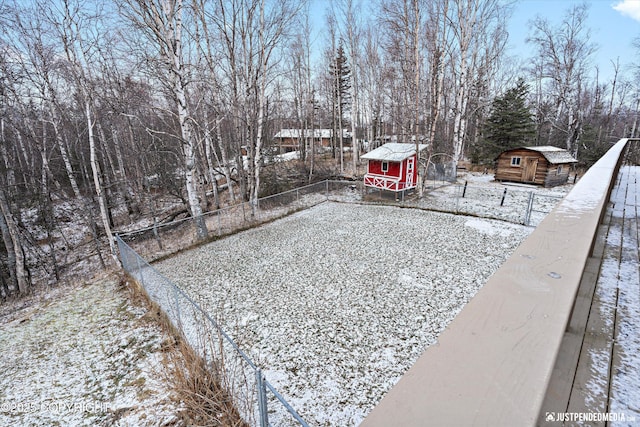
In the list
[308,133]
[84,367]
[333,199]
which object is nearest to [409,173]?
[333,199]

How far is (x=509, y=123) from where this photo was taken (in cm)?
1962

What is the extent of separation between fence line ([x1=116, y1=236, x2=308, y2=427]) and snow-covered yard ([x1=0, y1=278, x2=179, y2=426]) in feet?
1.66

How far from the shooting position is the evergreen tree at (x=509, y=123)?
1925cm

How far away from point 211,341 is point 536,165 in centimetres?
1866

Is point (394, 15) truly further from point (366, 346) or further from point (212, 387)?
point (212, 387)

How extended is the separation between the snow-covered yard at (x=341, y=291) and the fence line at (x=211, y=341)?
31 cm

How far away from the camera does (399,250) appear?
27.9 ft

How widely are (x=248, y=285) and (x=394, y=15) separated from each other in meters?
12.5

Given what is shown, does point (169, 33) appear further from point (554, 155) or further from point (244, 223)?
point (554, 155)

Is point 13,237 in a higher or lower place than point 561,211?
lower

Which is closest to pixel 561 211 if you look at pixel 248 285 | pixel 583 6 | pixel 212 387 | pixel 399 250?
pixel 212 387

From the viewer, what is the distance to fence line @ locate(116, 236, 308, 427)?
2.98 m

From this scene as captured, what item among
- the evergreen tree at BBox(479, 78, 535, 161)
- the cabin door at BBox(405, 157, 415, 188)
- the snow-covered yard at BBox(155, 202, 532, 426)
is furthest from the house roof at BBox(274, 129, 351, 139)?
the snow-covered yard at BBox(155, 202, 532, 426)

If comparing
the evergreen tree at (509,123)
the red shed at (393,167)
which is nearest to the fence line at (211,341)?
the red shed at (393,167)
